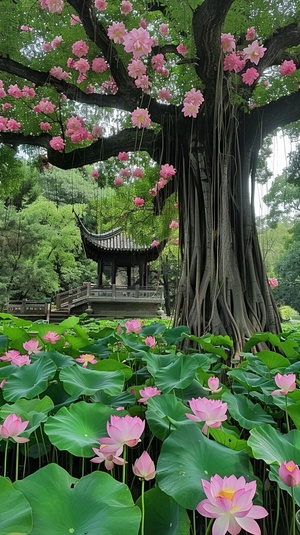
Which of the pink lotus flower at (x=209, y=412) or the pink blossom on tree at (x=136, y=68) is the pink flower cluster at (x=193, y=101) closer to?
the pink blossom on tree at (x=136, y=68)

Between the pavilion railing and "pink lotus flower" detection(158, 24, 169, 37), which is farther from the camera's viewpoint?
the pavilion railing

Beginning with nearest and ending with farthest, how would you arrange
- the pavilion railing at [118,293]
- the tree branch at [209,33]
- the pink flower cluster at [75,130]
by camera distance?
the tree branch at [209,33], the pink flower cluster at [75,130], the pavilion railing at [118,293]

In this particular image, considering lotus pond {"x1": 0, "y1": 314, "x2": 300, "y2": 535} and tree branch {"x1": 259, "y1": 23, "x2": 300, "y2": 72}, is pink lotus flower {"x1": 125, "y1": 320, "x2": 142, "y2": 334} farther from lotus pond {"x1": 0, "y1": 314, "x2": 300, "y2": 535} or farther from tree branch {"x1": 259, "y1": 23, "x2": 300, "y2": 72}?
tree branch {"x1": 259, "y1": 23, "x2": 300, "y2": 72}

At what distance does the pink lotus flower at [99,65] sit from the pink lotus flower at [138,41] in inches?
25.6

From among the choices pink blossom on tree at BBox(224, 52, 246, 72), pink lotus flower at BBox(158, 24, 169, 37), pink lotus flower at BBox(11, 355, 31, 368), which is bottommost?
pink lotus flower at BBox(11, 355, 31, 368)

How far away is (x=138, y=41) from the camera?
1772 mm

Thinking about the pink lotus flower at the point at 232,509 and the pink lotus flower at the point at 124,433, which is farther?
the pink lotus flower at the point at 124,433

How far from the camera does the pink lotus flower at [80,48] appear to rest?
2.34m

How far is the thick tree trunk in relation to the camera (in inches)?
83.3

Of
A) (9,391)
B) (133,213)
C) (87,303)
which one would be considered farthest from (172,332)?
(87,303)

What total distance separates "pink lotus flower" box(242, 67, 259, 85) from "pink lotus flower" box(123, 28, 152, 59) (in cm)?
67

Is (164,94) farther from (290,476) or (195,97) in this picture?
(290,476)

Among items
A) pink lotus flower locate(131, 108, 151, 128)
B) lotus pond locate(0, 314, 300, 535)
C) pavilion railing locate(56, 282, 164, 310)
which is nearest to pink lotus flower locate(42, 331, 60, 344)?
lotus pond locate(0, 314, 300, 535)

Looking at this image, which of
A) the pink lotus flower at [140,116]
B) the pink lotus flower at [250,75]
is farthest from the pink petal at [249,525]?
the pink lotus flower at [250,75]
